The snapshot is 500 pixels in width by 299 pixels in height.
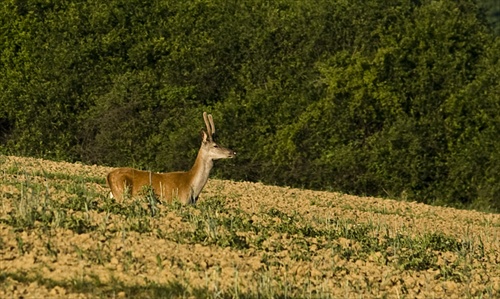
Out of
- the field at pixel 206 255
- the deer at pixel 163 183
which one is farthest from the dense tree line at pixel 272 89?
the field at pixel 206 255

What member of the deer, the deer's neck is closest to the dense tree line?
the deer's neck

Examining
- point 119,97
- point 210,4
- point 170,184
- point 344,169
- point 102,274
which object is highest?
point 210,4

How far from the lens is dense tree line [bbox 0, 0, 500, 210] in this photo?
44.5 metres

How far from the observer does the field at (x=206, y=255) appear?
39.3 ft

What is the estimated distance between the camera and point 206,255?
13633 millimetres

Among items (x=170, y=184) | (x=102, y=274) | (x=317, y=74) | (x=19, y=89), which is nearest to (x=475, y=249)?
(x=170, y=184)

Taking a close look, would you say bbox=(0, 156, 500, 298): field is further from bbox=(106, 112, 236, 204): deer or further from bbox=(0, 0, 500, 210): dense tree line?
bbox=(0, 0, 500, 210): dense tree line

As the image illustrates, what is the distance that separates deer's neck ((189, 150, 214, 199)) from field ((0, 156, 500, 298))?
964mm

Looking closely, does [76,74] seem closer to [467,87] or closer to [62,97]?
[62,97]

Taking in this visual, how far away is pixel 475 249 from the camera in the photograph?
58.5 ft

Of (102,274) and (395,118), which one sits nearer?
(102,274)

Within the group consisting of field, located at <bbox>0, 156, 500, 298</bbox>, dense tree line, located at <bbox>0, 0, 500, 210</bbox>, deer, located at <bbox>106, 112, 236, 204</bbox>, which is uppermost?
dense tree line, located at <bbox>0, 0, 500, 210</bbox>

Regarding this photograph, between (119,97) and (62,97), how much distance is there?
2490 millimetres

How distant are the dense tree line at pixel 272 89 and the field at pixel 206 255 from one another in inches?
984
